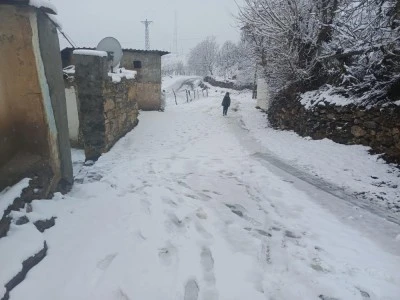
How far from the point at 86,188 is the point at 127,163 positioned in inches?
73.8

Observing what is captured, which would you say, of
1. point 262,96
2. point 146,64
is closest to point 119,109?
point 146,64

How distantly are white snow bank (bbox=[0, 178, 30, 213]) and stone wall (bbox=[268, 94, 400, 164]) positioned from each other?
21.6ft

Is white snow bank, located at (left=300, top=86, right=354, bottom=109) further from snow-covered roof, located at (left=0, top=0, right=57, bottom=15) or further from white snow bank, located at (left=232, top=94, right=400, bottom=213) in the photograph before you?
snow-covered roof, located at (left=0, top=0, right=57, bottom=15)

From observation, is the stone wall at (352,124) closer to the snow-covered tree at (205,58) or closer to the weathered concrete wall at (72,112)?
the weathered concrete wall at (72,112)

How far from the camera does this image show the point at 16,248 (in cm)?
262

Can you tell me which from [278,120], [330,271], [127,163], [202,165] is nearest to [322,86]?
[278,120]

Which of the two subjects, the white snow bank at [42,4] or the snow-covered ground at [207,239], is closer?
the snow-covered ground at [207,239]

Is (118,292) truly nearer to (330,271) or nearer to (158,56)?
(330,271)

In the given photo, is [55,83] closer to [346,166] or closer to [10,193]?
[10,193]

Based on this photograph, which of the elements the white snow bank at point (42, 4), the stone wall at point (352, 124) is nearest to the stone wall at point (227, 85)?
the stone wall at point (352, 124)

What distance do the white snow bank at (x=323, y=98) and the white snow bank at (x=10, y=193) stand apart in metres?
7.78

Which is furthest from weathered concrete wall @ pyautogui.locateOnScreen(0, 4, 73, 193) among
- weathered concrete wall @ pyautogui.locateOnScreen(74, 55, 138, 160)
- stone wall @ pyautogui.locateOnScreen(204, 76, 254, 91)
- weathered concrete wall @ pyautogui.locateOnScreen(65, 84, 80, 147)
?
stone wall @ pyautogui.locateOnScreen(204, 76, 254, 91)

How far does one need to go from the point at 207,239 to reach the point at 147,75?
15999mm

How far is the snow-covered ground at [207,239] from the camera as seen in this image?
2584 millimetres
